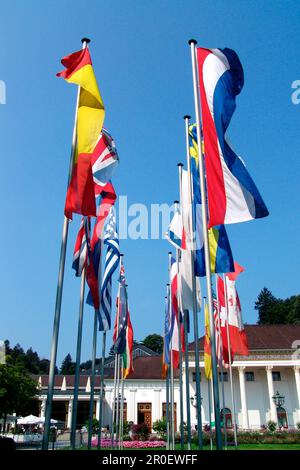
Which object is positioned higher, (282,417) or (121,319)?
(121,319)

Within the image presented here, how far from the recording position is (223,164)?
360 inches

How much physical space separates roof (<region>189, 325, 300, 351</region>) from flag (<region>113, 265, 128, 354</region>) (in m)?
39.6

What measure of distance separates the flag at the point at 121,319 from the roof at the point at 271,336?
39629mm

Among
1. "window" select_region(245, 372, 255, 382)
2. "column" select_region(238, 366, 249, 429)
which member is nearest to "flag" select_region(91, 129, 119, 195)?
"column" select_region(238, 366, 249, 429)

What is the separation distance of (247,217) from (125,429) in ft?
141

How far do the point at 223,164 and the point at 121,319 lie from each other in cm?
1331

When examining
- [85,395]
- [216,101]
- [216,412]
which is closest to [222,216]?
[216,101]

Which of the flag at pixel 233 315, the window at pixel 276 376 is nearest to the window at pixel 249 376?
the window at pixel 276 376

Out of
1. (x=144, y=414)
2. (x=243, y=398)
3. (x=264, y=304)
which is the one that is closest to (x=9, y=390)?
(x=144, y=414)

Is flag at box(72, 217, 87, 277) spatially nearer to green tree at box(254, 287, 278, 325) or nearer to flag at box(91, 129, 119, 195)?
flag at box(91, 129, 119, 195)

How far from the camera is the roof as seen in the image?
62.0 metres

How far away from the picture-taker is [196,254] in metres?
11.7

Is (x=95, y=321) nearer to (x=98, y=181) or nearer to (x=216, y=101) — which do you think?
(x=98, y=181)

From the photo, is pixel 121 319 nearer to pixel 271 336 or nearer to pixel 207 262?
pixel 207 262
